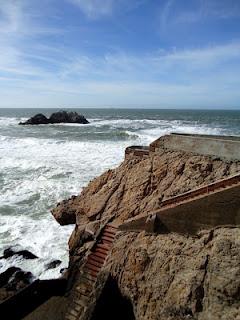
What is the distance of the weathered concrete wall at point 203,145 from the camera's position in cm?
1085

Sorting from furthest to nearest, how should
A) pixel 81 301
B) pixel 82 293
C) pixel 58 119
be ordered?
pixel 58 119, pixel 82 293, pixel 81 301

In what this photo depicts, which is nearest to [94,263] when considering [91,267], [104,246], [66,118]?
[91,267]

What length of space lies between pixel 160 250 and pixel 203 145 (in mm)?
4278

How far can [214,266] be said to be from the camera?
7852mm

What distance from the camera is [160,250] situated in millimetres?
9211

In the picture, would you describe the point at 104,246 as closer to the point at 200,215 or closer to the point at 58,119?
the point at 200,215

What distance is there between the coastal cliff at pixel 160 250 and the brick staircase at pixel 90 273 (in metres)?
0.26

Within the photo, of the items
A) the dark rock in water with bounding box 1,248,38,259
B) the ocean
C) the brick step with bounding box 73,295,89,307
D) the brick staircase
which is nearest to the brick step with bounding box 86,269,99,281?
the brick staircase

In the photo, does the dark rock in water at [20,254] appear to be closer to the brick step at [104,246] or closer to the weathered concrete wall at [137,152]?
the brick step at [104,246]

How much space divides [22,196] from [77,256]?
430 inches

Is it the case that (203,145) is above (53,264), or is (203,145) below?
above

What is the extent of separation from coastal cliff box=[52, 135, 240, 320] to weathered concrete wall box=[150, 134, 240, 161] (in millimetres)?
193

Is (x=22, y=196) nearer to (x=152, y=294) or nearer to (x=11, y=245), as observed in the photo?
(x=11, y=245)

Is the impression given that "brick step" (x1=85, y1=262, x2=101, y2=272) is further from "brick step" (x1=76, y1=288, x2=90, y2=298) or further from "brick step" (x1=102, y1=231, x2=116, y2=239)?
"brick step" (x1=102, y1=231, x2=116, y2=239)
